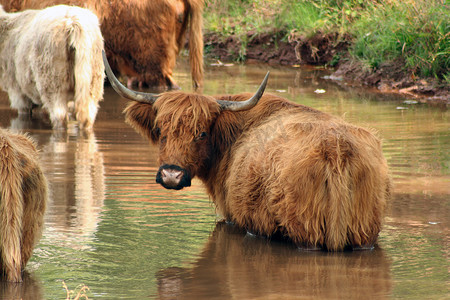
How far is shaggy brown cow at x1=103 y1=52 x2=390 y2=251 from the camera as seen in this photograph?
435cm

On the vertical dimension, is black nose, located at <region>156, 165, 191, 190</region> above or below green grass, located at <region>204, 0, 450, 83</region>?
below

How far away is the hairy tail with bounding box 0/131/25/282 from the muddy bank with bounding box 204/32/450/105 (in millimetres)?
7518

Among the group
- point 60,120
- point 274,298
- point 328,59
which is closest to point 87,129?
point 60,120

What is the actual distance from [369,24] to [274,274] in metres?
9.73

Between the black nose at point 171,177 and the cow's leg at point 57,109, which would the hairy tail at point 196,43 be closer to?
the cow's leg at point 57,109

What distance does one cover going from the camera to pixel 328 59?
14.5m

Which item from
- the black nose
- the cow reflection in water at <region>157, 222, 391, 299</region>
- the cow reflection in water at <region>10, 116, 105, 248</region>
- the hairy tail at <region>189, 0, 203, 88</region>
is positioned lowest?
the cow reflection in water at <region>157, 222, 391, 299</region>

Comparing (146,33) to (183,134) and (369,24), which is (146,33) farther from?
(183,134)

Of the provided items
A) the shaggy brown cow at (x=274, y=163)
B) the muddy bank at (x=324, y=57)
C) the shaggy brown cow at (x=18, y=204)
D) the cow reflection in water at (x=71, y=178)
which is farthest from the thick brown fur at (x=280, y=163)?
the muddy bank at (x=324, y=57)

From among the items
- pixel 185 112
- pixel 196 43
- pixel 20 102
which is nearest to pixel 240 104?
pixel 185 112

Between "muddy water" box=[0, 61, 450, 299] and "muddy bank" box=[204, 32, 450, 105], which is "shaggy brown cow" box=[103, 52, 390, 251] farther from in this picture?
"muddy bank" box=[204, 32, 450, 105]

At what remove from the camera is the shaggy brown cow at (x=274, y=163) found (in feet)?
14.3

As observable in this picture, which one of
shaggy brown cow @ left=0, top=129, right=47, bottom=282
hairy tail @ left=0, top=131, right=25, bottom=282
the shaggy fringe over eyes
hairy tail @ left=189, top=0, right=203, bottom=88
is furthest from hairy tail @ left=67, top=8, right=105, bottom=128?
hairy tail @ left=0, top=131, right=25, bottom=282

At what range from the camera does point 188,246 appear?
463cm
